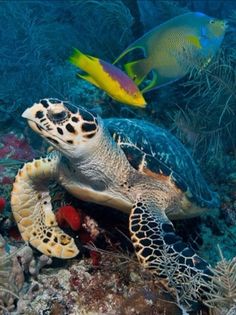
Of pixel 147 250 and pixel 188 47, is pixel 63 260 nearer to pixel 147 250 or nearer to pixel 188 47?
pixel 147 250

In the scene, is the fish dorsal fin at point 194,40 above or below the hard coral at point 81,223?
above

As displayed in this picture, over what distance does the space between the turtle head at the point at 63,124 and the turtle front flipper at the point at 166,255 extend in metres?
0.54

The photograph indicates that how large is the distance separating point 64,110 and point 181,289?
43.3 inches

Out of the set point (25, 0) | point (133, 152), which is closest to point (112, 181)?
point (133, 152)

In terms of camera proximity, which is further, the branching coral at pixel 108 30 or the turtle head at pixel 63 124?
the branching coral at pixel 108 30

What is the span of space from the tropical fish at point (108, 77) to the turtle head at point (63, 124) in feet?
1.56

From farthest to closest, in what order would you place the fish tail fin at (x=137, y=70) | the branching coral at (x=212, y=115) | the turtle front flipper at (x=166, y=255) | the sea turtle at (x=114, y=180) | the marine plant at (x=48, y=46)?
the marine plant at (x=48, y=46) < the branching coral at (x=212, y=115) < the fish tail fin at (x=137, y=70) < the sea turtle at (x=114, y=180) < the turtle front flipper at (x=166, y=255)

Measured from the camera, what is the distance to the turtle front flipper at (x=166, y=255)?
157 cm

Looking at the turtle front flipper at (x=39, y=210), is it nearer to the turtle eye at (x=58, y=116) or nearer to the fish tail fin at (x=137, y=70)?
the turtle eye at (x=58, y=116)

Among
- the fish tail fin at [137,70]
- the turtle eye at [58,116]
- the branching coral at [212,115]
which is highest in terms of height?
the turtle eye at [58,116]

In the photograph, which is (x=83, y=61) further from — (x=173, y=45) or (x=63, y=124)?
(x=173, y=45)

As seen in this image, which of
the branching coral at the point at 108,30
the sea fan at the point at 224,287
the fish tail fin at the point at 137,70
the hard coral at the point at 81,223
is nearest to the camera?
the sea fan at the point at 224,287

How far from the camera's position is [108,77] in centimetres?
234

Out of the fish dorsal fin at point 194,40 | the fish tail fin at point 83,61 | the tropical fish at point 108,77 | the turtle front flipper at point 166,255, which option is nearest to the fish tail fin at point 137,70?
the fish dorsal fin at point 194,40
